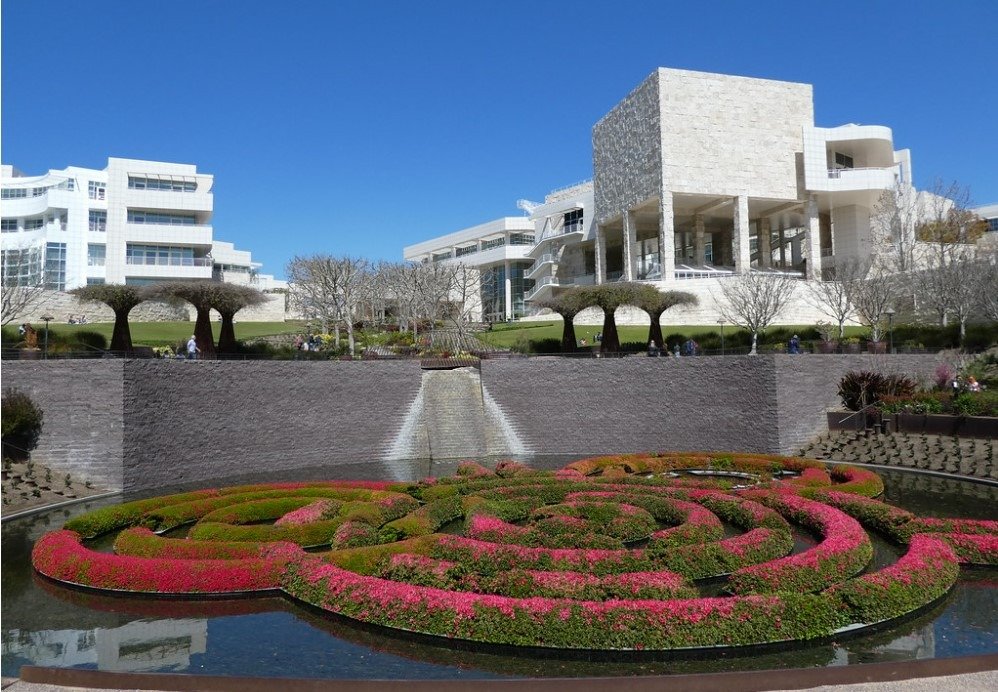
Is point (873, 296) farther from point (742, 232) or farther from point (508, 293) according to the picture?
point (508, 293)

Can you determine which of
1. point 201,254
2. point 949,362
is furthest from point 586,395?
point 201,254

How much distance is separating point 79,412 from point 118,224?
161 feet

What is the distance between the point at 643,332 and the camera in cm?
5491

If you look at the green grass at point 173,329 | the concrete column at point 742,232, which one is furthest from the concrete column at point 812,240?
the green grass at point 173,329

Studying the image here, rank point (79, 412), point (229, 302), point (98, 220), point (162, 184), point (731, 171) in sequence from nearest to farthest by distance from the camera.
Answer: point (79, 412) → point (229, 302) → point (731, 171) → point (162, 184) → point (98, 220)

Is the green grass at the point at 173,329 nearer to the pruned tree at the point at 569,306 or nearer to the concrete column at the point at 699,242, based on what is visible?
the pruned tree at the point at 569,306

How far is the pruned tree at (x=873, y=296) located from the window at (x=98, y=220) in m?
67.8

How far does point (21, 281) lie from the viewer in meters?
50.3

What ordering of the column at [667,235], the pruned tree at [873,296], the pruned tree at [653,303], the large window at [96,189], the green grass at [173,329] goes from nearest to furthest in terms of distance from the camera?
the pruned tree at [653,303], the pruned tree at [873,296], the green grass at [173,329], the column at [667,235], the large window at [96,189]

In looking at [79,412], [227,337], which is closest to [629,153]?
[227,337]

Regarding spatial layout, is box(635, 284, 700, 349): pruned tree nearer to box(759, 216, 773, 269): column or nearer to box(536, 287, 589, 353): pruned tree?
box(536, 287, 589, 353): pruned tree

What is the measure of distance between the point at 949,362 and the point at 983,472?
14.5 m

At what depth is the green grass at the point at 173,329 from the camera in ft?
162

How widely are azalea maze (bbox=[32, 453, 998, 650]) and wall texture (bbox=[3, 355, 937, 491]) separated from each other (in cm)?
657
